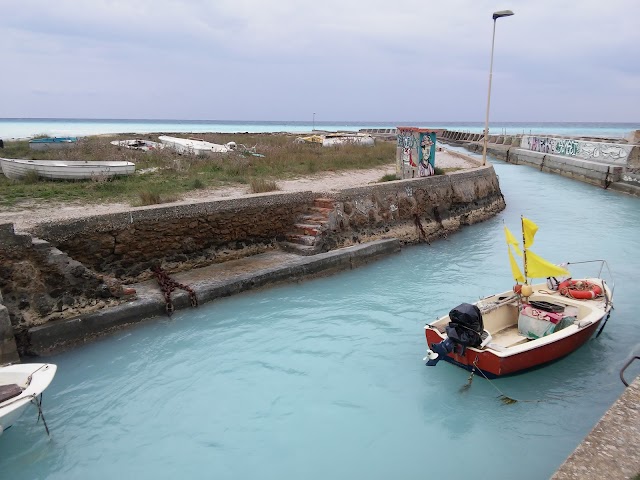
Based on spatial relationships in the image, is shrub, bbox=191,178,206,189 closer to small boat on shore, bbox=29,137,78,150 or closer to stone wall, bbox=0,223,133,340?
stone wall, bbox=0,223,133,340

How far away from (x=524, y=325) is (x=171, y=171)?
41.2 ft

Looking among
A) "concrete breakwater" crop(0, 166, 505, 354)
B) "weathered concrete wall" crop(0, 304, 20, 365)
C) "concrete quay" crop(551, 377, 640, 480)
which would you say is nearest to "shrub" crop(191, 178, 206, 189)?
"concrete breakwater" crop(0, 166, 505, 354)

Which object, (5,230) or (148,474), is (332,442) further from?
(5,230)

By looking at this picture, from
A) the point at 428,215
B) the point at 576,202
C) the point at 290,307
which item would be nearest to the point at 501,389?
the point at 290,307

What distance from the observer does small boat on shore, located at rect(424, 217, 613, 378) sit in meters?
6.72

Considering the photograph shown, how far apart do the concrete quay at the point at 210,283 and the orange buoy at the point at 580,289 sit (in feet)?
16.1

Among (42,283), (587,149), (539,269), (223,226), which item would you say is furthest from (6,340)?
(587,149)

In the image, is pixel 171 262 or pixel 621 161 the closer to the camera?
pixel 171 262

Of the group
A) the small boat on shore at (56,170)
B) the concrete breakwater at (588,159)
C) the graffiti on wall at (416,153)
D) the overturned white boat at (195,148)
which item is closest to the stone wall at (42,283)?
the small boat on shore at (56,170)

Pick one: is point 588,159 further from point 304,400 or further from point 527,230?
point 304,400

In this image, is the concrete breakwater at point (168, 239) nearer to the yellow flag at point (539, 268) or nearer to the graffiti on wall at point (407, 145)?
the graffiti on wall at point (407, 145)

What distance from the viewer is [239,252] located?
11.3m

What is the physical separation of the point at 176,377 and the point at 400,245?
8.37 metres

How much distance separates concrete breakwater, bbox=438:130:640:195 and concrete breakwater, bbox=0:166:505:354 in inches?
534
